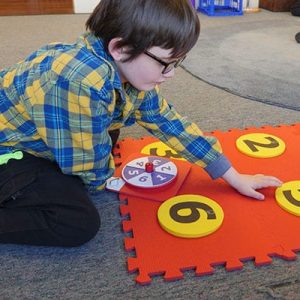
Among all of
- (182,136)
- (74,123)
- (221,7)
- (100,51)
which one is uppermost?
(100,51)

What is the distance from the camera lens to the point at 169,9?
1.96ft

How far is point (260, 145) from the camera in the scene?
1.01m

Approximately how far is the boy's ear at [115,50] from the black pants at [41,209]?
25 cm

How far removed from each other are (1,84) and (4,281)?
357 millimetres

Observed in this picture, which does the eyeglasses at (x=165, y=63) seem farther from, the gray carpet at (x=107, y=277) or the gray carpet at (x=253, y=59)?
the gray carpet at (x=253, y=59)

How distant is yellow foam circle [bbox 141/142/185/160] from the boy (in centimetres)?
22

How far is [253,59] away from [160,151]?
1.01 metres

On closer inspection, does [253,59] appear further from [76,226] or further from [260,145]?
[76,226]

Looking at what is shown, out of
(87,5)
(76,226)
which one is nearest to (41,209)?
(76,226)

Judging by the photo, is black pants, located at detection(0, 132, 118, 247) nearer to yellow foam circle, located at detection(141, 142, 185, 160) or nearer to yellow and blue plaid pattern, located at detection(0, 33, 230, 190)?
yellow and blue plaid pattern, located at detection(0, 33, 230, 190)

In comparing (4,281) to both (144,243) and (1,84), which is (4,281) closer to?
(144,243)

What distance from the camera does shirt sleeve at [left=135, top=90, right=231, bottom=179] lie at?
0.82m

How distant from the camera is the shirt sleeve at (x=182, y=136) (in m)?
0.82

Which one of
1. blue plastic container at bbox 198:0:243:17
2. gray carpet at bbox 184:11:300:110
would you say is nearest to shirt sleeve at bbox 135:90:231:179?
gray carpet at bbox 184:11:300:110
